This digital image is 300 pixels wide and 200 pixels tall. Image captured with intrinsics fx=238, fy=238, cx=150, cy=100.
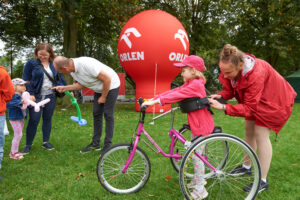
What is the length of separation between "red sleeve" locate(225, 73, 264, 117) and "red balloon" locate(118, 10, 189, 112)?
24.6ft

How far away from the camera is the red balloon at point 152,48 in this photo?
33.0ft

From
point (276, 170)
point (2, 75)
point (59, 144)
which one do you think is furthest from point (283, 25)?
point (2, 75)

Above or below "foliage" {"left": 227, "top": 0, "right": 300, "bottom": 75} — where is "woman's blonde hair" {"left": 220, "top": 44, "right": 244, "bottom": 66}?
below

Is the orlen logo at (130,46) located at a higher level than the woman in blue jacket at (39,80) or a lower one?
higher

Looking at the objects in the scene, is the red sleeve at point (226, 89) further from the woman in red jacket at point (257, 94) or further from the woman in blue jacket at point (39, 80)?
the woman in blue jacket at point (39, 80)

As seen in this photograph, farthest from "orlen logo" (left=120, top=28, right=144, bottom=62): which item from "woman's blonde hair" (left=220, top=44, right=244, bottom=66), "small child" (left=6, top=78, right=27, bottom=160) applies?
"woman's blonde hair" (left=220, top=44, right=244, bottom=66)

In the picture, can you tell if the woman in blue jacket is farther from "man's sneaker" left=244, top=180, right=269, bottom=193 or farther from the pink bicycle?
"man's sneaker" left=244, top=180, right=269, bottom=193

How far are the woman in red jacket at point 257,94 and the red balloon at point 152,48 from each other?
698 centimetres

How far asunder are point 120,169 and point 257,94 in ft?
6.30

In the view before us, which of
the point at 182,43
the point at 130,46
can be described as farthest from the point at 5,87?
the point at 182,43

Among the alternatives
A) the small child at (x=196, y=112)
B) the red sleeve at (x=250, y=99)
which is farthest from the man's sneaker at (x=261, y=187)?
the red sleeve at (x=250, y=99)

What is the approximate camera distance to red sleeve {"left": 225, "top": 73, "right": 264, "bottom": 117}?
259 cm

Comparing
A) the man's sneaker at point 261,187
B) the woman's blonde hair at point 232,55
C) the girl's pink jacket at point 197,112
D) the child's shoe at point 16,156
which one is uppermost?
the woman's blonde hair at point 232,55

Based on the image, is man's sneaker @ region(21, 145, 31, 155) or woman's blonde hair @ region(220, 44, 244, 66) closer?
woman's blonde hair @ region(220, 44, 244, 66)
